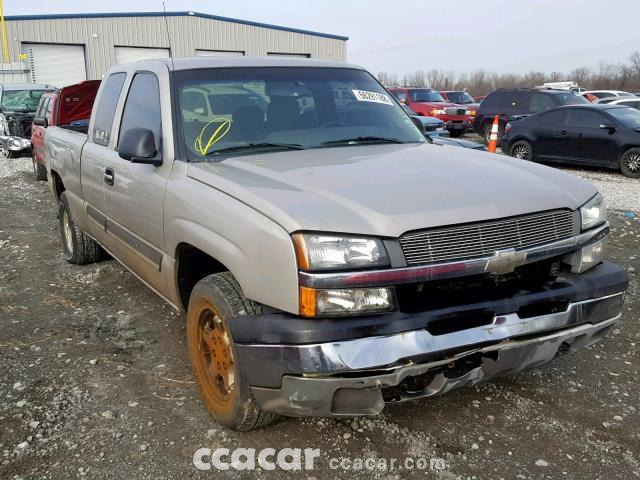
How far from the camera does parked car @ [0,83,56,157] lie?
14.9 m

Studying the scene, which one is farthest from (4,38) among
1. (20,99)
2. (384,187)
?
(384,187)

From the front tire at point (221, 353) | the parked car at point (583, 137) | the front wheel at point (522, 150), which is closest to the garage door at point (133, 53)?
the front wheel at point (522, 150)

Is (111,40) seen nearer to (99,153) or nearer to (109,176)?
(99,153)

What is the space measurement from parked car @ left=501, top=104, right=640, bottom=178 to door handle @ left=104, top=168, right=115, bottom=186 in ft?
35.4

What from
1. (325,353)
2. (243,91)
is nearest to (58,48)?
(243,91)

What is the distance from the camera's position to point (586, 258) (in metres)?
2.94

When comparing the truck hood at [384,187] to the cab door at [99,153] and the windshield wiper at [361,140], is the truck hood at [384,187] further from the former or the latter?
the cab door at [99,153]

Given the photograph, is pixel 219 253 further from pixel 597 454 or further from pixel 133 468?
pixel 597 454

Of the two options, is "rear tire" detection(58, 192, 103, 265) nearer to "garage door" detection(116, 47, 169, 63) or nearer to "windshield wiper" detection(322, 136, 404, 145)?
"windshield wiper" detection(322, 136, 404, 145)

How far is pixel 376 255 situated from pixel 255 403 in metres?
0.94

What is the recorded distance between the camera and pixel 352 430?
303 cm

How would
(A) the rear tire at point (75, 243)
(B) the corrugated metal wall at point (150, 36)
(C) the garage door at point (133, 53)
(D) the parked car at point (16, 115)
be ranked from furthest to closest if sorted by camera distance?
1. (C) the garage door at point (133, 53)
2. (B) the corrugated metal wall at point (150, 36)
3. (D) the parked car at point (16, 115)
4. (A) the rear tire at point (75, 243)

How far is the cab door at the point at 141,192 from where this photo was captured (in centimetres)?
346

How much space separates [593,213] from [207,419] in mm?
2230
